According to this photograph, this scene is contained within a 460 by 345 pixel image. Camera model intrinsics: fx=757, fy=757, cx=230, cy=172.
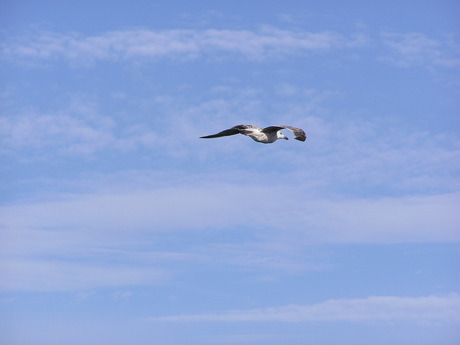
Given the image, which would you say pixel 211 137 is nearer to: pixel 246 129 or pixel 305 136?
pixel 246 129

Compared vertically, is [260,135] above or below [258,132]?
below

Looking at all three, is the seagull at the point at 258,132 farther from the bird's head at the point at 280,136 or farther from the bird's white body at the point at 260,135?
the bird's head at the point at 280,136

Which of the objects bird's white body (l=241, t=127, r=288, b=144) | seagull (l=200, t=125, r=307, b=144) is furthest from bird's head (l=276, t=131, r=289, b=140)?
seagull (l=200, t=125, r=307, b=144)

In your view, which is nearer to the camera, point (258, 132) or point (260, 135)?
point (258, 132)

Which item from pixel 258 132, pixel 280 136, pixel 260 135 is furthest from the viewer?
pixel 280 136

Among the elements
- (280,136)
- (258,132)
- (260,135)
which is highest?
(280,136)

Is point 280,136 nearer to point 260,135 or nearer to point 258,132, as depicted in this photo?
point 260,135

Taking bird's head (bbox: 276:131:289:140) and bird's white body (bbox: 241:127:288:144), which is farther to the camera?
bird's head (bbox: 276:131:289:140)

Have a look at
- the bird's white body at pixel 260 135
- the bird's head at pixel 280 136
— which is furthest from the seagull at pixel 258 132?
the bird's head at pixel 280 136

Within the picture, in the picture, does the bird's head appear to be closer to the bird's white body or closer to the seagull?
the bird's white body

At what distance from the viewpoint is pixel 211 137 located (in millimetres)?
58062

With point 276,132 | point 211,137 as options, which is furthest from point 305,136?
point 211,137

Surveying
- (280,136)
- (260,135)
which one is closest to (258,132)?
(260,135)

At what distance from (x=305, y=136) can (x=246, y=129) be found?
451 cm
